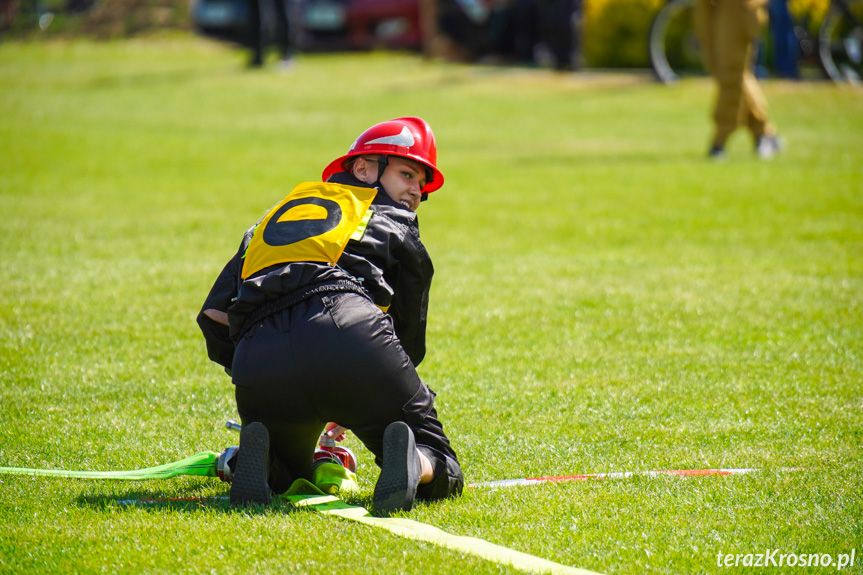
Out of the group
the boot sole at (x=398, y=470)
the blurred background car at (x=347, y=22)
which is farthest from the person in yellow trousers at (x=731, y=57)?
the blurred background car at (x=347, y=22)

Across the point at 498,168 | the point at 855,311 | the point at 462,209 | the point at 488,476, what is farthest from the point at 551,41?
the point at 488,476

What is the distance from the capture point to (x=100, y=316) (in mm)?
6062

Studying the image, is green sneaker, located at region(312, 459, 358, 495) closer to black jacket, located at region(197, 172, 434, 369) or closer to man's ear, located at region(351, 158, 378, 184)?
black jacket, located at region(197, 172, 434, 369)

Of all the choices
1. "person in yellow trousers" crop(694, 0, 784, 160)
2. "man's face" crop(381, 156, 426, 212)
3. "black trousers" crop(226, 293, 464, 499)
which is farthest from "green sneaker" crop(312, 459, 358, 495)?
"person in yellow trousers" crop(694, 0, 784, 160)

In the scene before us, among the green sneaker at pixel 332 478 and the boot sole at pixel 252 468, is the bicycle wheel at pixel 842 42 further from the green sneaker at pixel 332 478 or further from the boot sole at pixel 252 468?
the boot sole at pixel 252 468

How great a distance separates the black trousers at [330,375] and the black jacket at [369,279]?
8 centimetres

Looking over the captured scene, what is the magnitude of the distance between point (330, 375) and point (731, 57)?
942 cm

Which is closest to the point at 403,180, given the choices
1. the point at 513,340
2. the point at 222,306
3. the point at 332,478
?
the point at 222,306

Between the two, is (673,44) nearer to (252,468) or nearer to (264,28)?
(264,28)

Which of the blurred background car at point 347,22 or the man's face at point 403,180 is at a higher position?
the man's face at point 403,180

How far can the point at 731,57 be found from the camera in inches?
451

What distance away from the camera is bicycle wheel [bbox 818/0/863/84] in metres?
15.1

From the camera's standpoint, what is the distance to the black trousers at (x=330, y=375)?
3305mm

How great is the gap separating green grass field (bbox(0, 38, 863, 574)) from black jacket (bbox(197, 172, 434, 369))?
0.59m
